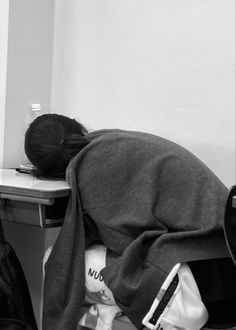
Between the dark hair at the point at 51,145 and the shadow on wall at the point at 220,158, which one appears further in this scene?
the shadow on wall at the point at 220,158

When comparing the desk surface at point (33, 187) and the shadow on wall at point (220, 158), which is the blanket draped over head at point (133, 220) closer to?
the desk surface at point (33, 187)

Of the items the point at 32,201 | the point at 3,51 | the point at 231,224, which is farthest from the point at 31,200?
the point at 3,51

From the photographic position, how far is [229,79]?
1636 millimetres

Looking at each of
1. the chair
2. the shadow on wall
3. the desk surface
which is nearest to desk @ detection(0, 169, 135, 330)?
the desk surface

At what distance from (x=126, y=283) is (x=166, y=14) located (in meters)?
1.05

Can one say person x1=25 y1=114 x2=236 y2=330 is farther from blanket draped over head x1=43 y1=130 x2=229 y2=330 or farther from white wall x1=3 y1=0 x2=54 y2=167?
white wall x1=3 y1=0 x2=54 y2=167

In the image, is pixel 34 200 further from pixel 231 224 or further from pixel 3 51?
pixel 3 51

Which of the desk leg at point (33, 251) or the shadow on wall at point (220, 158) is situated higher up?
the shadow on wall at point (220, 158)

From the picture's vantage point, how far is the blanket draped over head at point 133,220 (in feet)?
3.96

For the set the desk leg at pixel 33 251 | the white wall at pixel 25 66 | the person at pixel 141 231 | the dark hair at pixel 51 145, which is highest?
the white wall at pixel 25 66

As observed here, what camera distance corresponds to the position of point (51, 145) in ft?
4.90

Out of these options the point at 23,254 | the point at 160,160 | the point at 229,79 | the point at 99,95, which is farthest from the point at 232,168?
the point at 23,254

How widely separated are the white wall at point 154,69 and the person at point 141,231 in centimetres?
39

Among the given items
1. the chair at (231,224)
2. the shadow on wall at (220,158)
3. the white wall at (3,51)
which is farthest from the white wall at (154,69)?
the chair at (231,224)
